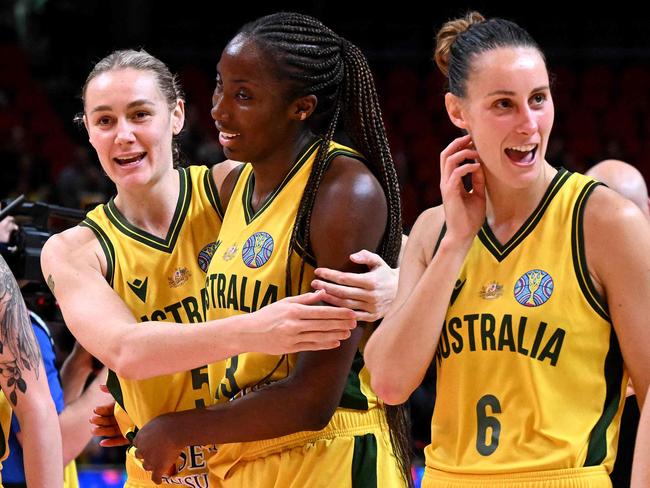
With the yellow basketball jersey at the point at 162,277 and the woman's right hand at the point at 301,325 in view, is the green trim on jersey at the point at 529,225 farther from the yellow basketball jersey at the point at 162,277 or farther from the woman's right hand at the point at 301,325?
the yellow basketball jersey at the point at 162,277

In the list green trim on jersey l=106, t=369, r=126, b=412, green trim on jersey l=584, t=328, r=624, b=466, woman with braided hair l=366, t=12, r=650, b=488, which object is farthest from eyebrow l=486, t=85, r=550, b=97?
green trim on jersey l=106, t=369, r=126, b=412

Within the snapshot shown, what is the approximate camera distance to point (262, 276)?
2.80 meters

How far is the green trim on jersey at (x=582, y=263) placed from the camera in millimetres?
2418

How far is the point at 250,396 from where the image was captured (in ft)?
9.03

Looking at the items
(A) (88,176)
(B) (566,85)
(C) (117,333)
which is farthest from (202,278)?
(B) (566,85)

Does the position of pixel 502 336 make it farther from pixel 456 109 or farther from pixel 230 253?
pixel 230 253

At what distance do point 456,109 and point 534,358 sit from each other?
641 millimetres

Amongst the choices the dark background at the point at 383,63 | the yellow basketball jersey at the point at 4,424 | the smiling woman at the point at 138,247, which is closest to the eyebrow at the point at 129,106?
the smiling woman at the point at 138,247

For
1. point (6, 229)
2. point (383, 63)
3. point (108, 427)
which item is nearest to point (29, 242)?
point (6, 229)

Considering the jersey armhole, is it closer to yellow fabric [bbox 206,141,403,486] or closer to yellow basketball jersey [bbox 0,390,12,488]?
yellow fabric [bbox 206,141,403,486]

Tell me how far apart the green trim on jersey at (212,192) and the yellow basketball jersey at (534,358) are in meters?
0.98

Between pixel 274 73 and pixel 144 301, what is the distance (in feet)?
2.73

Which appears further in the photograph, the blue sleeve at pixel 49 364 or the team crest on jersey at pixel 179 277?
the blue sleeve at pixel 49 364

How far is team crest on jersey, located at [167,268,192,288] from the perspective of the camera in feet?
10.6
